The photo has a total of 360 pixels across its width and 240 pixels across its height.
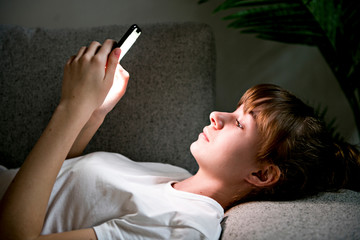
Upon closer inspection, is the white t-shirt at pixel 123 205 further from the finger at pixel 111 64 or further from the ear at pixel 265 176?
the finger at pixel 111 64

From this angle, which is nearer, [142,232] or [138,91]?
[142,232]

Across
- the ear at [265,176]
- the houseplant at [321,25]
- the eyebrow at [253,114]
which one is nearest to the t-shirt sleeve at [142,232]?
the ear at [265,176]

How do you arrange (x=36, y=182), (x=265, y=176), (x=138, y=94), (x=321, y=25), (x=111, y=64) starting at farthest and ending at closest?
(x=138, y=94) → (x=321, y=25) → (x=265, y=176) → (x=111, y=64) → (x=36, y=182)

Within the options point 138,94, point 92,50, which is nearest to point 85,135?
point 138,94

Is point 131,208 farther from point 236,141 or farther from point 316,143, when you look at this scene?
point 316,143

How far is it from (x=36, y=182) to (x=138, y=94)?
53 centimetres

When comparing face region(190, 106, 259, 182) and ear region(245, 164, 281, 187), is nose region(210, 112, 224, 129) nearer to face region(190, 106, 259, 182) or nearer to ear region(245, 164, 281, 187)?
face region(190, 106, 259, 182)

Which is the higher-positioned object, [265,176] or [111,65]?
[111,65]

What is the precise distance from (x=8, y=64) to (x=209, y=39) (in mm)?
777

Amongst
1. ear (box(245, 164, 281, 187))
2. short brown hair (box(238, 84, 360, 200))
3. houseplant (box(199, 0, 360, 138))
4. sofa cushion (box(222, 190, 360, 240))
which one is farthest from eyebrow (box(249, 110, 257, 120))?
houseplant (box(199, 0, 360, 138))

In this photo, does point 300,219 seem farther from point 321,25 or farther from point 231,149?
point 321,25

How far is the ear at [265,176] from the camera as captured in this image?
789mm

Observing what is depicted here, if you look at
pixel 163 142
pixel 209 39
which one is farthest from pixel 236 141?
pixel 209 39

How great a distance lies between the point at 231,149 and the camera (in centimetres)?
79
